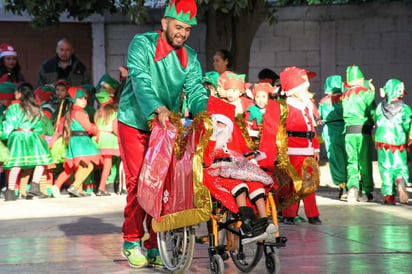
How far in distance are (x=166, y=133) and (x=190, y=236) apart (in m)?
0.80

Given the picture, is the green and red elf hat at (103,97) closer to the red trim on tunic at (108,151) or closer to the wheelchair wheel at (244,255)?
the red trim on tunic at (108,151)

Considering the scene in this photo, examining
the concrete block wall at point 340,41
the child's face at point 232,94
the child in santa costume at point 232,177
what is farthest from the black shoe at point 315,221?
the concrete block wall at point 340,41

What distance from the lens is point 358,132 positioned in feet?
47.1

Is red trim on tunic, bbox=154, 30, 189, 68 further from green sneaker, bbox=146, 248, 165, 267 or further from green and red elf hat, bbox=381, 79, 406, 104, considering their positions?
green and red elf hat, bbox=381, 79, 406, 104

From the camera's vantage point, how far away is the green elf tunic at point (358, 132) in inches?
563

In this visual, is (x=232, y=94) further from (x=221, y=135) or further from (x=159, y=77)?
(x=221, y=135)

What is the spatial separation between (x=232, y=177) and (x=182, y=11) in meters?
1.36

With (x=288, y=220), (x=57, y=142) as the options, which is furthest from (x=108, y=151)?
(x=288, y=220)

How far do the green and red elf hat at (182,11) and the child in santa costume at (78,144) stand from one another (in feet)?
26.7

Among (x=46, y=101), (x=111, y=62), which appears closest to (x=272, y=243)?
(x=46, y=101)

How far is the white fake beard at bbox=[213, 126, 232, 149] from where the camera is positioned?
8023 millimetres

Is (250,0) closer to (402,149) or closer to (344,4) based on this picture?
(344,4)

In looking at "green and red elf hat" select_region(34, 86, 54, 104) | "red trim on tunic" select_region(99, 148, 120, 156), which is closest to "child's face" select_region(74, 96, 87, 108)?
"red trim on tunic" select_region(99, 148, 120, 156)

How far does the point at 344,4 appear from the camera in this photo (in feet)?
70.3
